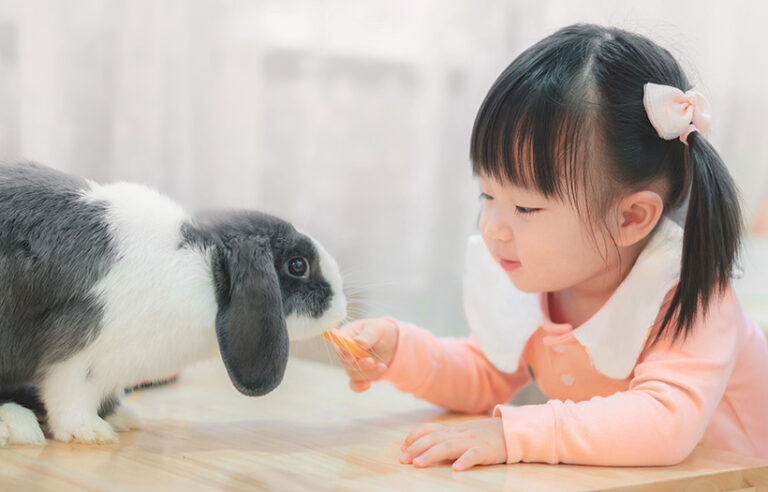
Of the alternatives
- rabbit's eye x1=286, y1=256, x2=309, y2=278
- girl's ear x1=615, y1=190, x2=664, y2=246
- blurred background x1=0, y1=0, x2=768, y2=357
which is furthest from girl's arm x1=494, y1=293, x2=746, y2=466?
blurred background x1=0, y1=0, x2=768, y2=357

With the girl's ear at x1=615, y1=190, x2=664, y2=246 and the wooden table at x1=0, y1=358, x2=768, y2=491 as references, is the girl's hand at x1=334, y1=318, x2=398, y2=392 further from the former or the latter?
the girl's ear at x1=615, y1=190, x2=664, y2=246

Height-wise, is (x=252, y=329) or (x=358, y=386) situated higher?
(x=252, y=329)

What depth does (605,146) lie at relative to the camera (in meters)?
0.88

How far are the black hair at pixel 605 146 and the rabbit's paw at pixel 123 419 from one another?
453 mm

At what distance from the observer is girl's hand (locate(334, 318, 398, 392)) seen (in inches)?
39.4

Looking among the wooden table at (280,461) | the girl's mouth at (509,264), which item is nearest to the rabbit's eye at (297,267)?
the wooden table at (280,461)

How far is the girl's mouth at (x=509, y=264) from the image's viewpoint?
0.96 meters

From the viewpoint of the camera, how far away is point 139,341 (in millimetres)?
739

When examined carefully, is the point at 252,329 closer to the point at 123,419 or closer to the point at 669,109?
the point at 123,419

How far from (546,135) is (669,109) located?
132mm

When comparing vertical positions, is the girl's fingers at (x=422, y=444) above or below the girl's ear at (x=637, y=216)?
below

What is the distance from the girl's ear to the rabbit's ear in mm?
410

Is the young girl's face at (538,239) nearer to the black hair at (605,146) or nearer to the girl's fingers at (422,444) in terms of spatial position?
the black hair at (605,146)

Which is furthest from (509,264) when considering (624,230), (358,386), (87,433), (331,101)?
(331,101)
